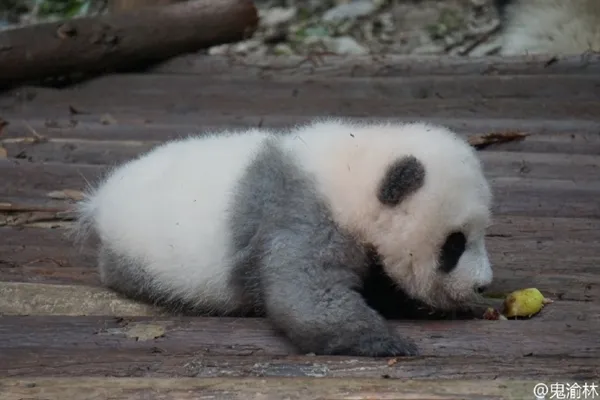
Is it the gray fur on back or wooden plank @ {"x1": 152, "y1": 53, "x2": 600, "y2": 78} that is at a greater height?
wooden plank @ {"x1": 152, "y1": 53, "x2": 600, "y2": 78}

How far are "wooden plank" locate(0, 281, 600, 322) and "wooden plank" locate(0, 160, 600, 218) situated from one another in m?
0.87

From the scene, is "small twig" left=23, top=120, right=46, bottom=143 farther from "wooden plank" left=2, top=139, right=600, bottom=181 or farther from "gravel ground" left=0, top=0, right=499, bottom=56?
"gravel ground" left=0, top=0, right=499, bottom=56

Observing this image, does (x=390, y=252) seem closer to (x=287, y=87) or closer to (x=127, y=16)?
(x=287, y=87)

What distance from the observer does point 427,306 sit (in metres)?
2.90

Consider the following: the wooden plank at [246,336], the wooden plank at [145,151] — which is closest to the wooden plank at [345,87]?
the wooden plank at [145,151]

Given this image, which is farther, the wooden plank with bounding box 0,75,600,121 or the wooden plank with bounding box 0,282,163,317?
the wooden plank with bounding box 0,75,600,121

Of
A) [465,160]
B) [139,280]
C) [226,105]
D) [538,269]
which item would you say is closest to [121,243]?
[139,280]

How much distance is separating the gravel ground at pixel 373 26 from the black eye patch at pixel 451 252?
23.8 feet

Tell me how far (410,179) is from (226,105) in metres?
2.83

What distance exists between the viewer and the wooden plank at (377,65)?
5410mm

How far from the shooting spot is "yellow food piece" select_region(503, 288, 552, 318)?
110 inches

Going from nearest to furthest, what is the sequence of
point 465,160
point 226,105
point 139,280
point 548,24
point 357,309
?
point 357,309 → point 465,160 → point 139,280 → point 226,105 → point 548,24

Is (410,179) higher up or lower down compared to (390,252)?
higher up

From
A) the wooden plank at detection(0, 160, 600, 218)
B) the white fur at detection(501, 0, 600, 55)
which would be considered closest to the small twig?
the wooden plank at detection(0, 160, 600, 218)
